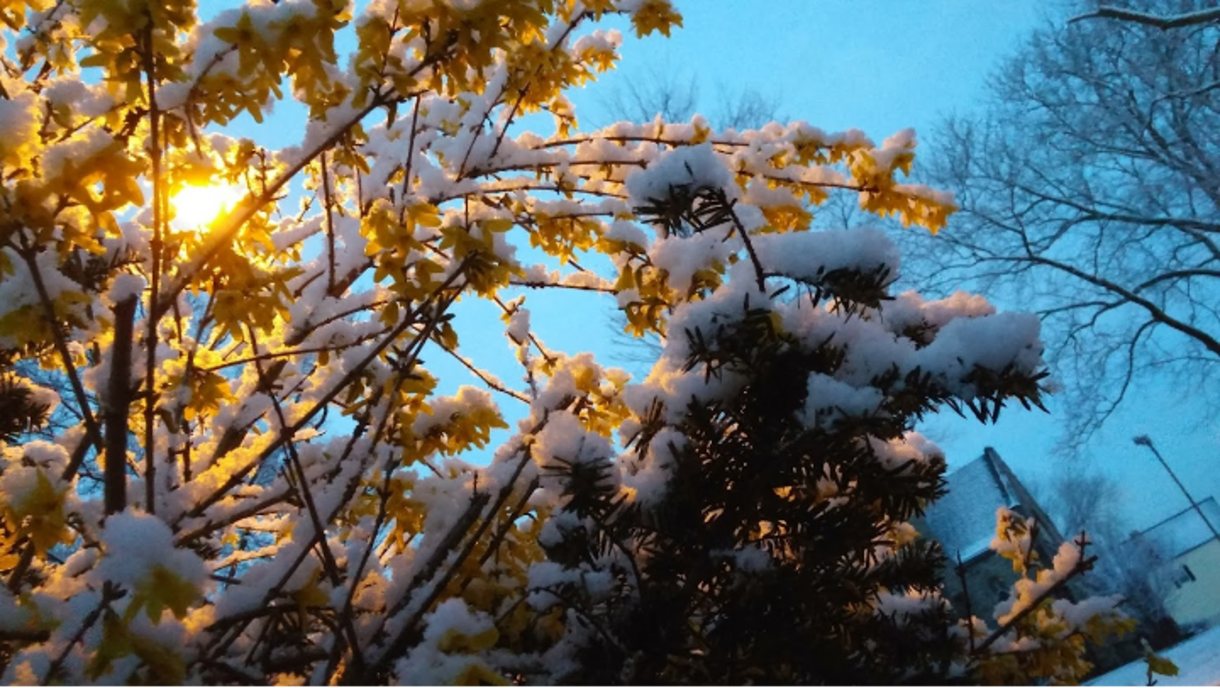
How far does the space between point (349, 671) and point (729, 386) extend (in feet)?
1.92

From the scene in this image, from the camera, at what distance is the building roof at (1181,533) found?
24.5 meters

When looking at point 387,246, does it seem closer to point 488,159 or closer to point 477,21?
point 477,21

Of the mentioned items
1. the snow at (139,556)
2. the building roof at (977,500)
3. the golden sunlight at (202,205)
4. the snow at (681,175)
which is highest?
the building roof at (977,500)

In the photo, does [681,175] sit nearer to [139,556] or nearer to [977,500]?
[139,556]

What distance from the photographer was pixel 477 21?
126 cm

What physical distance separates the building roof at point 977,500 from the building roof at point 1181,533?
769 centimetres

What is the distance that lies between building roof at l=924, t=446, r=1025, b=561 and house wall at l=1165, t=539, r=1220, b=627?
28.8ft

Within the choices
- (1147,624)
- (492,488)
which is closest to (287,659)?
(492,488)

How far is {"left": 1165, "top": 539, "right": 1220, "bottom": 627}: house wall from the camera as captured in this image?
2436 centimetres

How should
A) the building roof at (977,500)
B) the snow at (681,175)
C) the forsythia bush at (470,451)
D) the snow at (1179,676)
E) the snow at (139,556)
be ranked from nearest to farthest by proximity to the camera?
the snow at (139,556) → the forsythia bush at (470,451) → the snow at (681,175) → the snow at (1179,676) → the building roof at (977,500)

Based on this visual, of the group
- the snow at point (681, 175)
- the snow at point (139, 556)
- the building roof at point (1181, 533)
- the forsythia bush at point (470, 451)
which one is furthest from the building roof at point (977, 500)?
the snow at point (139, 556)

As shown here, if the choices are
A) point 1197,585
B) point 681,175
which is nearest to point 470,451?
point 681,175

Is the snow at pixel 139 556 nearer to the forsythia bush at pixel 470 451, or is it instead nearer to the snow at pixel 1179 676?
the forsythia bush at pixel 470 451

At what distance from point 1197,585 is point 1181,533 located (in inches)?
68.7
